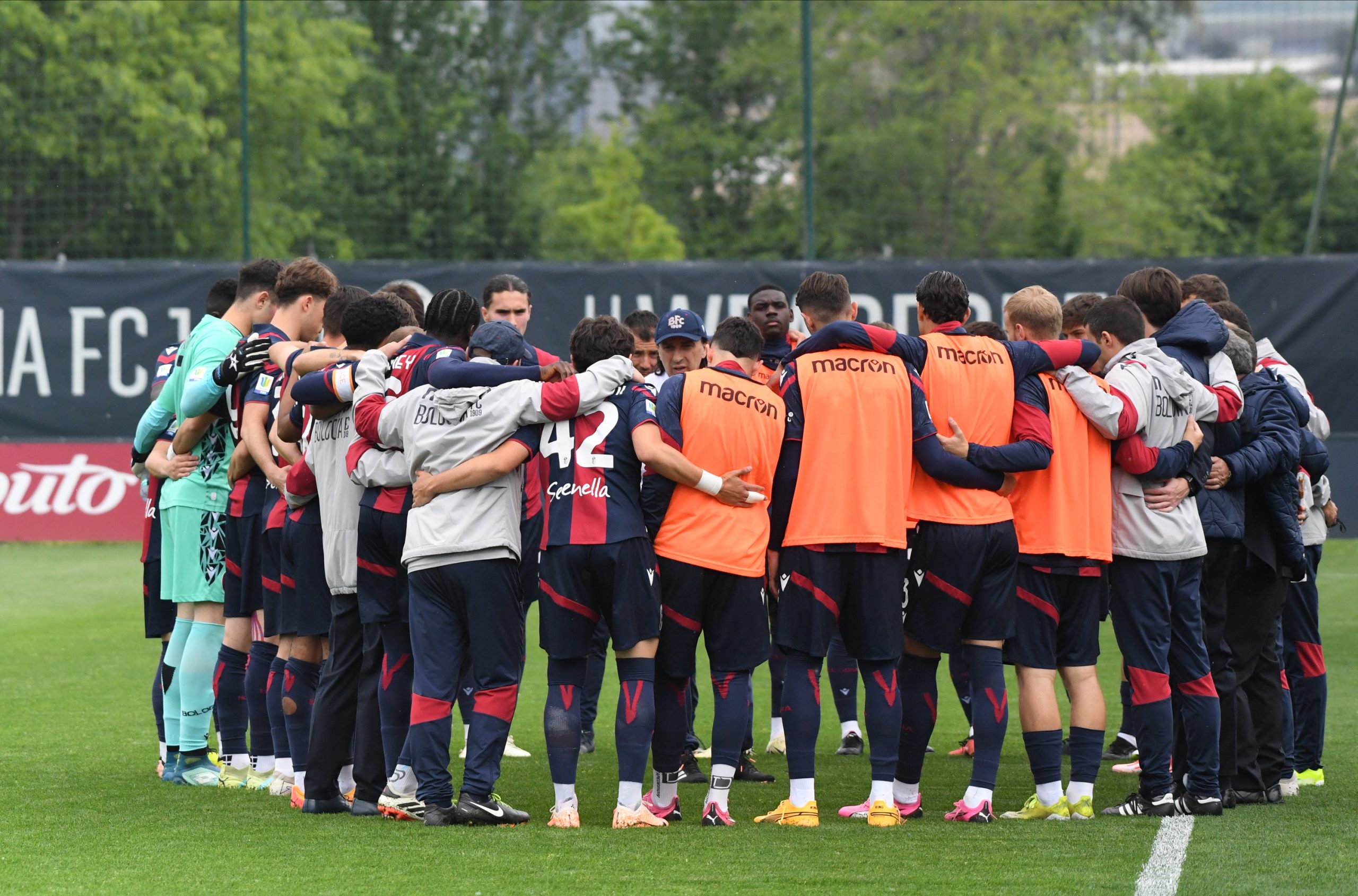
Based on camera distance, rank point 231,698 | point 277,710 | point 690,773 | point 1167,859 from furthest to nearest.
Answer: point 690,773 → point 231,698 → point 277,710 → point 1167,859

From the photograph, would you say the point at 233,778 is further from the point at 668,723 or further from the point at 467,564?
the point at 668,723

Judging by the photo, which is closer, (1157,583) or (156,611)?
(1157,583)

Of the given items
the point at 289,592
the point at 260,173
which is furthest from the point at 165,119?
the point at 289,592

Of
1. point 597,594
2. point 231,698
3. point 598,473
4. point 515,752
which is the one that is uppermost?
point 598,473

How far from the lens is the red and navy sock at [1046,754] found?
6035 mm

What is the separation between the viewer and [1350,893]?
16.1ft

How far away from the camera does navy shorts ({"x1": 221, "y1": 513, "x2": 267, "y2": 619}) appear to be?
678 cm

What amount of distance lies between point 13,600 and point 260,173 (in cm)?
712

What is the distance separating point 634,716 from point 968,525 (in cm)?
147

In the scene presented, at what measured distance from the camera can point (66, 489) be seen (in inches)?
618

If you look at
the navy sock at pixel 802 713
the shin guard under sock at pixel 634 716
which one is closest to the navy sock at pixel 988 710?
the navy sock at pixel 802 713

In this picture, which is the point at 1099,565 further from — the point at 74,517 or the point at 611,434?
the point at 74,517

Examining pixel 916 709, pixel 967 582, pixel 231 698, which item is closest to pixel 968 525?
pixel 967 582

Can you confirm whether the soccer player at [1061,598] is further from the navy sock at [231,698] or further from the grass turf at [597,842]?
the navy sock at [231,698]
